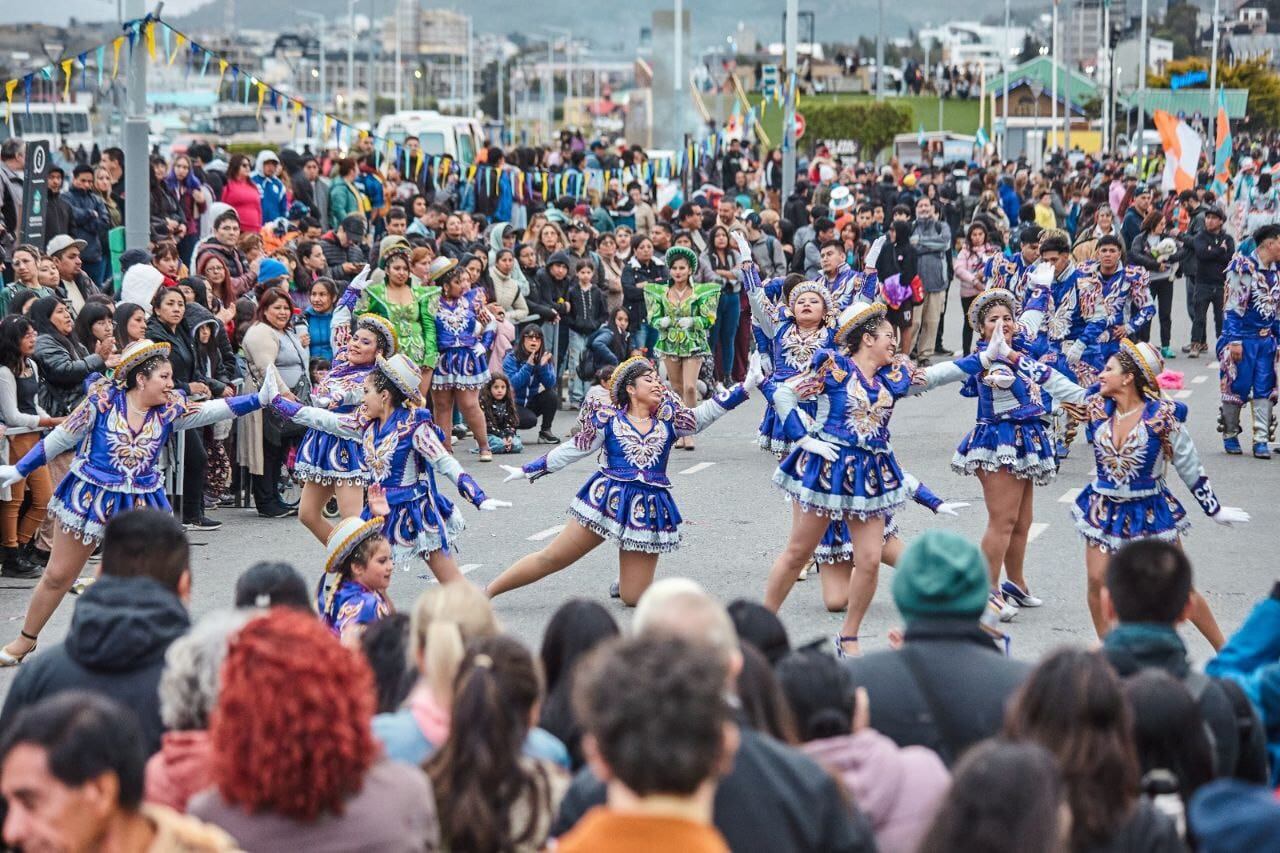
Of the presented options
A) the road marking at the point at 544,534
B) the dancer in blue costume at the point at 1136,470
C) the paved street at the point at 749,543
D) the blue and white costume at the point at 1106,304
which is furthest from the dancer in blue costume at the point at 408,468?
the blue and white costume at the point at 1106,304

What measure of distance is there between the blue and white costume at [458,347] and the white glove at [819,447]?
6169 mm

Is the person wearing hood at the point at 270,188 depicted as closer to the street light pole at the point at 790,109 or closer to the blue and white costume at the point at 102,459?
the street light pole at the point at 790,109

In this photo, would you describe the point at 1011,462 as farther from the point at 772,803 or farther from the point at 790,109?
the point at 790,109

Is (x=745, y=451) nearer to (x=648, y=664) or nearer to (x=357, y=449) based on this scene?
(x=357, y=449)

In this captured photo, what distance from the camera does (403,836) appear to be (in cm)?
427

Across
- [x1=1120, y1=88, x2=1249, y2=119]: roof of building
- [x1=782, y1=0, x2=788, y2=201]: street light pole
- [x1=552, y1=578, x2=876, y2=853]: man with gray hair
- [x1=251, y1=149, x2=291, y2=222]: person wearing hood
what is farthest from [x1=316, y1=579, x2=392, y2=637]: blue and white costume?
[x1=1120, y1=88, x2=1249, y2=119]: roof of building

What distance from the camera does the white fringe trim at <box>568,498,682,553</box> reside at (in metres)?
10.1

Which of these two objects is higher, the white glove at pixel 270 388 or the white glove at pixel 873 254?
the white glove at pixel 873 254

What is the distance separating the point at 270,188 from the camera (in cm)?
2116

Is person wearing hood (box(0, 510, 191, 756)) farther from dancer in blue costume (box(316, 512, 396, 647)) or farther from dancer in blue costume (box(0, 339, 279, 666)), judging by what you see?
dancer in blue costume (box(0, 339, 279, 666))

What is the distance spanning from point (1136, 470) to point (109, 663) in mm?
5481

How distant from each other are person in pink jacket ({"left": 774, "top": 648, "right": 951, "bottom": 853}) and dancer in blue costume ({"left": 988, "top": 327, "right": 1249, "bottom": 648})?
4562mm

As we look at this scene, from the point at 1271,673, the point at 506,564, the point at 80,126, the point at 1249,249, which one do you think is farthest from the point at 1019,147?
the point at 1271,673

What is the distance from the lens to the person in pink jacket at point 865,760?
4.50m
